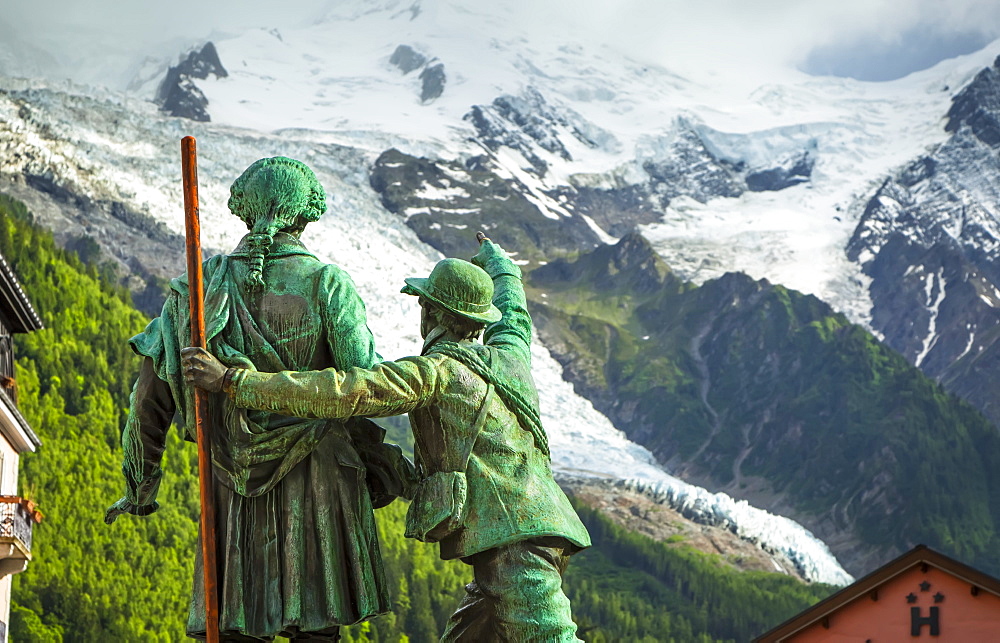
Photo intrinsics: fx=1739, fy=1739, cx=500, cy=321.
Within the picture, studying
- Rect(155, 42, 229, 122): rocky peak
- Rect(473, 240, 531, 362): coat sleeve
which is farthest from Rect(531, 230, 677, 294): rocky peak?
Rect(473, 240, 531, 362): coat sleeve

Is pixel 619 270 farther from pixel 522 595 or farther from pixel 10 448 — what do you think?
pixel 522 595

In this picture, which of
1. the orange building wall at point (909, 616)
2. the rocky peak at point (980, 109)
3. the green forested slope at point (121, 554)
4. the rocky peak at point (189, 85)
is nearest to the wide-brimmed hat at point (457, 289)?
the orange building wall at point (909, 616)

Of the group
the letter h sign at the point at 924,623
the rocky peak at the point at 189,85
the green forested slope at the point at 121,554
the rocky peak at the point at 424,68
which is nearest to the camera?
the letter h sign at the point at 924,623

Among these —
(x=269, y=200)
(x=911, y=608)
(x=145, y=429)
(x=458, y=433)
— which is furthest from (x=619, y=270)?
(x=458, y=433)

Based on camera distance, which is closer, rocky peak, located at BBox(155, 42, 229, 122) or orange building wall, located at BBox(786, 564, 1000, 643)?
orange building wall, located at BBox(786, 564, 1000, 643)

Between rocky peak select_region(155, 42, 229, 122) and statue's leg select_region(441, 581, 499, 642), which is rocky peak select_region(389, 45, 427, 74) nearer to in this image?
rocky peak select_region(155, 42, 229, 122)

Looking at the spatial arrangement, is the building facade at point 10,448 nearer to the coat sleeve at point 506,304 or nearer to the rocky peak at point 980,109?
the coat sleeve at point 506,304

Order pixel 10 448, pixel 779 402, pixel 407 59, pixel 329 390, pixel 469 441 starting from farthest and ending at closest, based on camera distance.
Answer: pixel 407 59 < pixel 779 402 < pixel 10 448 < pixel 469 441 < pixel 329 390
